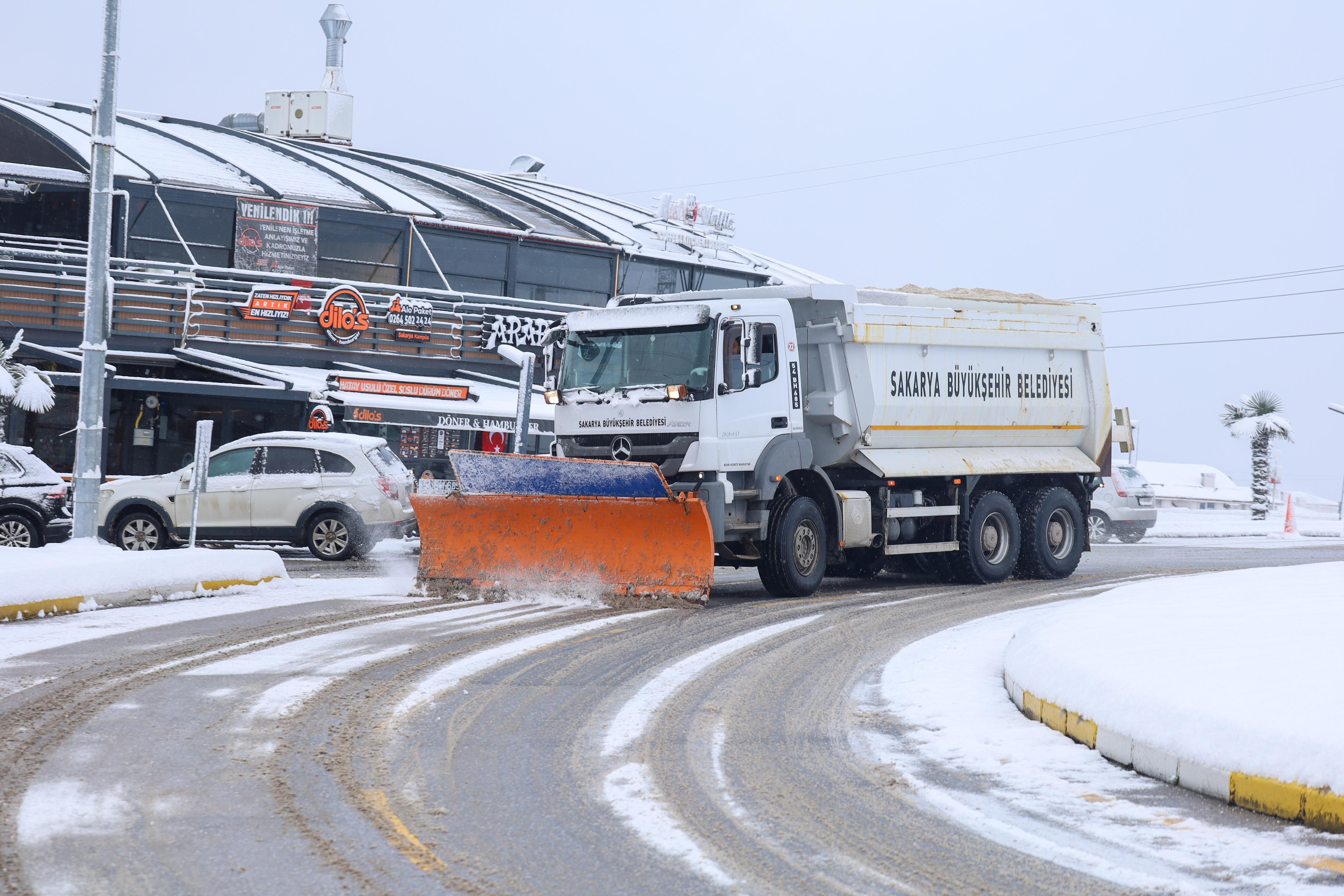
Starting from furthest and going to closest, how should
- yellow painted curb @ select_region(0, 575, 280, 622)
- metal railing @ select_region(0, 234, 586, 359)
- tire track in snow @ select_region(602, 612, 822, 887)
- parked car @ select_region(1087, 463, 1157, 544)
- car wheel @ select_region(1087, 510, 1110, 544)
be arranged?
car wheel @ select_region(1087, 510, 1110, 544), parked car @ select_region(1087, 463, 1157, 544), metal railing @ select_region(0, 234, 586, 359), yellow painted curb @ select_region(0, 575, 280, 622), tire track in snow @ select_region(602, 612, 822, 887)

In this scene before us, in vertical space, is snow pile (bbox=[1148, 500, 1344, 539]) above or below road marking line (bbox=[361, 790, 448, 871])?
above

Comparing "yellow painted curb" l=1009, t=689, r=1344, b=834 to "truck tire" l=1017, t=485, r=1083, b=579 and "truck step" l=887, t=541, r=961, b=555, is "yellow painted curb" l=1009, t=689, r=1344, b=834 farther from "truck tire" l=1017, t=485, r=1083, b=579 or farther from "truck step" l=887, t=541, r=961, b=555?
"truck tire" l=1017, t=485, r=1083, b=579

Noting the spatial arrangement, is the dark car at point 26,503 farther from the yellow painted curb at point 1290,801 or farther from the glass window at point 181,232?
the yellow painted curb at point 1290,801

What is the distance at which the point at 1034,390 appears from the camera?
16453mm

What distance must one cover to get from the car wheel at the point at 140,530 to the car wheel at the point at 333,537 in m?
2.15

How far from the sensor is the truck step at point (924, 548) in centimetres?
1485

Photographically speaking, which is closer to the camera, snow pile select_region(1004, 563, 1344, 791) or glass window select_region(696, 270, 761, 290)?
snow pile select_region(1004, 563, 1344, 791)

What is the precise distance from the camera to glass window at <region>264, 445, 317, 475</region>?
1792cm

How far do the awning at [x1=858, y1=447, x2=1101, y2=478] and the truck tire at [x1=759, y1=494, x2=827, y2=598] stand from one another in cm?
106

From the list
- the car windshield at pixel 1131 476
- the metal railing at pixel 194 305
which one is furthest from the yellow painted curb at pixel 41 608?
the car windshield at pixel 1131 476

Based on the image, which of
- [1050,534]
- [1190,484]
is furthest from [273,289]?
[1190,484]

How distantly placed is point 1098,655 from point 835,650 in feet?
9.31

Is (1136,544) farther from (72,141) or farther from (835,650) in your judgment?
(72,141)

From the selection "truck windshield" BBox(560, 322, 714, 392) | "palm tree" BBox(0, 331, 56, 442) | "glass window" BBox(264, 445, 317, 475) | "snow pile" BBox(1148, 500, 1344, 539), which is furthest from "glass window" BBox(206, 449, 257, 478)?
"snow pile" BBox(1148, 500, 1344, 539)
